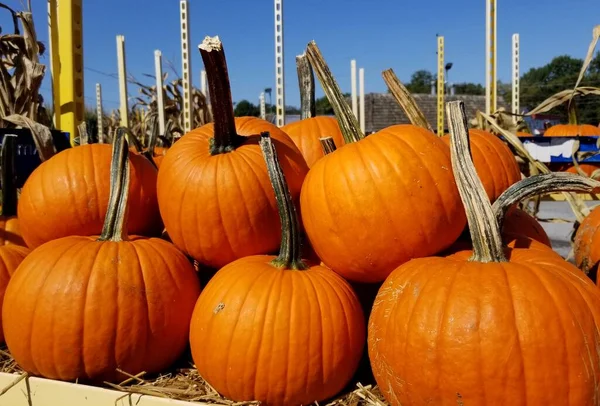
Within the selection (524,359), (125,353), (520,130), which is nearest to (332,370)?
(524,359)

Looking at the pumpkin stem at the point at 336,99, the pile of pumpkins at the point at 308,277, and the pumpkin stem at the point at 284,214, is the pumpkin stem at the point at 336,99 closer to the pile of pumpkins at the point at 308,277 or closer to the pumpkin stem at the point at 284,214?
the pile of pumpkins at the point at 308,277

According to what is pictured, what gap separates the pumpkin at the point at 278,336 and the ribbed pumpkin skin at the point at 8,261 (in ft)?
3.33

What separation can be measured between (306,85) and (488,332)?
1848 mm

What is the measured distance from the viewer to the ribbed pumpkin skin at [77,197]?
212 centimetres

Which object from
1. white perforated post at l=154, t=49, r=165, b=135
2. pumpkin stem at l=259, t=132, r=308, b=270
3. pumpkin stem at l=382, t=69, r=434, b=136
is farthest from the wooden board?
white perforated post at l=154, t=49, r=165, b=135

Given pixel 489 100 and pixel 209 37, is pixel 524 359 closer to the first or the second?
pixel 209 37

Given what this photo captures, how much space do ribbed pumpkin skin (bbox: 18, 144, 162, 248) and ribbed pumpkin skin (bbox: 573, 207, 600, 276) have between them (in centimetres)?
186

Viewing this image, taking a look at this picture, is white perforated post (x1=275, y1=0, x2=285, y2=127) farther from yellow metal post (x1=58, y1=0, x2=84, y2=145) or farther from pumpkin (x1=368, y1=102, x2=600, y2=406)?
pumpkin (x1=368, y1=102, x2=600, y2=406)

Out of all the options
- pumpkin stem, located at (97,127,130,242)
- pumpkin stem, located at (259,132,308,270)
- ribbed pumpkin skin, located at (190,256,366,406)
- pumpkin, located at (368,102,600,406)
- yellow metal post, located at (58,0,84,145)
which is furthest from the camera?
yellow metal post, located at (58,0,84,145)

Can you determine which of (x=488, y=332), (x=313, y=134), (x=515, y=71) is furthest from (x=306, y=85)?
(x=515, y=71)

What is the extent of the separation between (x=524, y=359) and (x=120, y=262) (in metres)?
1.32

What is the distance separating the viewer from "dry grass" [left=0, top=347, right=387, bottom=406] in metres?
1.58

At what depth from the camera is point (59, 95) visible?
12.5ft

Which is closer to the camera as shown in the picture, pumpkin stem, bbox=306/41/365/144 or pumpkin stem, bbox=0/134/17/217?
pumpkin stem, bbox=306/41/365/144
